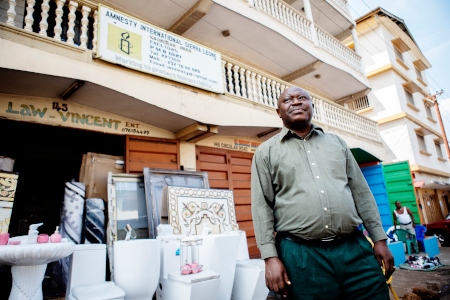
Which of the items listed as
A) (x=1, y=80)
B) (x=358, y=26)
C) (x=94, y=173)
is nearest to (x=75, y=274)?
(x=94, y=173)

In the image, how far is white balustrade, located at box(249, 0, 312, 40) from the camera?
6.88m

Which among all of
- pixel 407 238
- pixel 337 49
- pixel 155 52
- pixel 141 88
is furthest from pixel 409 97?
pixel 141 88

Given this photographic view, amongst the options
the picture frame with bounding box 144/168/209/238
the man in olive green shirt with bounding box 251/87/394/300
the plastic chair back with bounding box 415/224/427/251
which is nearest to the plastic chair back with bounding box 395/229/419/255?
the plastic chair back with bounding box 415/224/427/251

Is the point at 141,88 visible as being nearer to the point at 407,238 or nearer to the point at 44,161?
the point at 44,161

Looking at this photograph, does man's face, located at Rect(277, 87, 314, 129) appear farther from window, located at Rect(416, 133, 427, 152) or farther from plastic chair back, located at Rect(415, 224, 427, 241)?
window, located at Rect(416, 133, 427, 152)

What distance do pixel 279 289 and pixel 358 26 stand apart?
52.1ft

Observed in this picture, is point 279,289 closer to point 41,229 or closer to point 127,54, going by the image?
point 127,54

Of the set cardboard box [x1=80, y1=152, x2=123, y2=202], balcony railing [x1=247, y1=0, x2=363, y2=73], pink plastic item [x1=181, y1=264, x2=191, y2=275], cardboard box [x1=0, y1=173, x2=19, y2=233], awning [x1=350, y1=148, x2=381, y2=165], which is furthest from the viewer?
awning [x1=350, y1=148, x2=381, y2=165]

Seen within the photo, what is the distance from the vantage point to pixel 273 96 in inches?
255

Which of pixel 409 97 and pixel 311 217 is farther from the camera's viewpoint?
pixel 409 97

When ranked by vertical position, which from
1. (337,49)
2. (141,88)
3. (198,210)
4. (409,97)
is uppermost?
(337,49)

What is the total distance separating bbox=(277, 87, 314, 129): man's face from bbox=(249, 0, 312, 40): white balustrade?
18.6 feet

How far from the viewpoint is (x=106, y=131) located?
4355 mm

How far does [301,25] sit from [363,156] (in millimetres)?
4662
